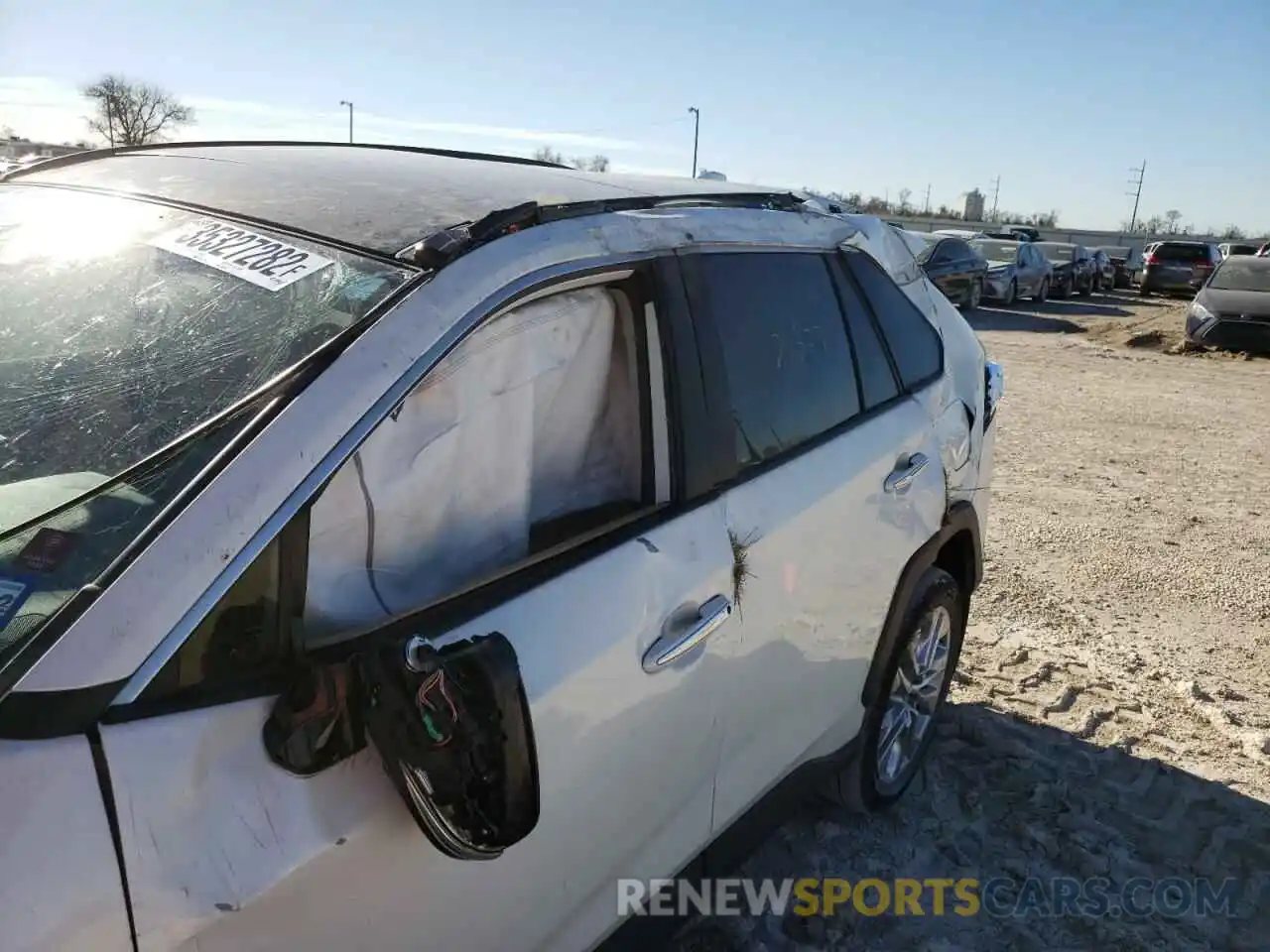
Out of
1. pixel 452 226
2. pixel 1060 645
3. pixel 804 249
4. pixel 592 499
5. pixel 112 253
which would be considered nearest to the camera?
pixel 452 226

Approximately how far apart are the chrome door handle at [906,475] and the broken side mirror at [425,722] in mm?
1706

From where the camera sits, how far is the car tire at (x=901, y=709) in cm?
308

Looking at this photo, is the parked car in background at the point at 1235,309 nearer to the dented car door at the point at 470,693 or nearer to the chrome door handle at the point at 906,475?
the chrome door handle at the point at 906,475

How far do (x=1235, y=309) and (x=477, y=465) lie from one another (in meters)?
16.8

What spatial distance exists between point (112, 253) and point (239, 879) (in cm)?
123

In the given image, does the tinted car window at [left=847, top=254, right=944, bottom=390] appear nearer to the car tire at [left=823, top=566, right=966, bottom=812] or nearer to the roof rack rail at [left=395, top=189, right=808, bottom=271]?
the car tire at [left=823, top=566, right=966, bottom=812]

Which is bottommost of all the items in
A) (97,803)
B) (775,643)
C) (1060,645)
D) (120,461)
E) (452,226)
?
(1060,645)

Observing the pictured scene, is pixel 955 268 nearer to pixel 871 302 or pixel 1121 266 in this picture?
pixel 871 302

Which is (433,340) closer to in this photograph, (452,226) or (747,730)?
(452,226)

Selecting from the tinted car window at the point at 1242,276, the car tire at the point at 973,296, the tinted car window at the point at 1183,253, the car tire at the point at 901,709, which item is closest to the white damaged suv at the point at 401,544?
the car tire at the point at 901,709

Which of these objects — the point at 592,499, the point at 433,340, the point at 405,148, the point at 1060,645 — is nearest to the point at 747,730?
the point at 592,499

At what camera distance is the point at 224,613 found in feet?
4.38

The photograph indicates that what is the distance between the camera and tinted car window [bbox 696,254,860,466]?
2.33m

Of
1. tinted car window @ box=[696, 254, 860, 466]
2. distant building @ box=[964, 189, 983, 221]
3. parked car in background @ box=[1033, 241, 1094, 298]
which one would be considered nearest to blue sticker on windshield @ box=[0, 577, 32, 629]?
tinted car window @ box=[696, 254, 860, 466]
